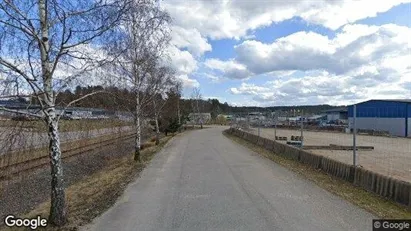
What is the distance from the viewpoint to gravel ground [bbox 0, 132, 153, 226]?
12.0 m

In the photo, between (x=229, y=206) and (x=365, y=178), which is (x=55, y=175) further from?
(x=365, y=178)

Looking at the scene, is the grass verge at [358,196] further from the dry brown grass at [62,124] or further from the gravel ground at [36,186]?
the gravel ground at [36,186]

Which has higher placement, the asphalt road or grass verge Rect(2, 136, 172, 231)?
the asphalt road

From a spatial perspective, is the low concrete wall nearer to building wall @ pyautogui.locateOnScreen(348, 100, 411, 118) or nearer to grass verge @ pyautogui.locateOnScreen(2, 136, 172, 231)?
building wall @ pyautogui.locateOnScreen(348, 100, 411, 118)

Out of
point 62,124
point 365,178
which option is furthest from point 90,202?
point 365,178

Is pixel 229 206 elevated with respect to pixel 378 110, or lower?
lower

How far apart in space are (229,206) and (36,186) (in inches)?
409
